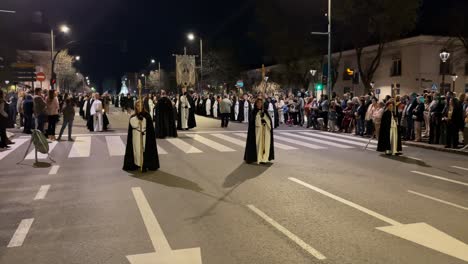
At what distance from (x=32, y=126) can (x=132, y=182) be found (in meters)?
13.2

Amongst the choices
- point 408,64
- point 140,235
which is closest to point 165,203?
point 140,235

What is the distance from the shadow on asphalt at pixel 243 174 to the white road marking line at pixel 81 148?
193 inches

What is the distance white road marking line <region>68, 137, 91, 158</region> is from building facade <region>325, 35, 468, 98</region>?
2451 cm

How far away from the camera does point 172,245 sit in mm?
5434

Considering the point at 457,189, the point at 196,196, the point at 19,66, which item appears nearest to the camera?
the point at 196,196

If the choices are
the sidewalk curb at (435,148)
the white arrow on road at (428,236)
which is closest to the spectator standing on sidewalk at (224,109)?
the sidewalk curb at (435,148)

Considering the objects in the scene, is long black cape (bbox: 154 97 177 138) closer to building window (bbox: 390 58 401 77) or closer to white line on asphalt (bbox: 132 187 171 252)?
white line on asphalt (bbox: 132 187 171 252)

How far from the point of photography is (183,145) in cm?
1545

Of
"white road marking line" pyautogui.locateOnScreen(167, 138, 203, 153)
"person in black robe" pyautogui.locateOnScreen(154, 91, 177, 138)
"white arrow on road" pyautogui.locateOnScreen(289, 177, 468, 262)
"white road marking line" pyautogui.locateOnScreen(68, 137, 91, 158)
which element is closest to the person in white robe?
"white road marking line" pyautogui.locateOnScreen(68, 137, 91, 158)

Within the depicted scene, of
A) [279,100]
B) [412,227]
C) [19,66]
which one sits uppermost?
[19,66]

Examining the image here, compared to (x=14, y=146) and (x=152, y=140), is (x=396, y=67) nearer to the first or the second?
(x=14, y=146)

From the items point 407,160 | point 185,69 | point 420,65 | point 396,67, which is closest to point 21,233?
point 407,160

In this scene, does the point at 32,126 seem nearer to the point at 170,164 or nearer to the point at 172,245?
the point at 170,164

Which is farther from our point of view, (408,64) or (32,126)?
(408,64)
